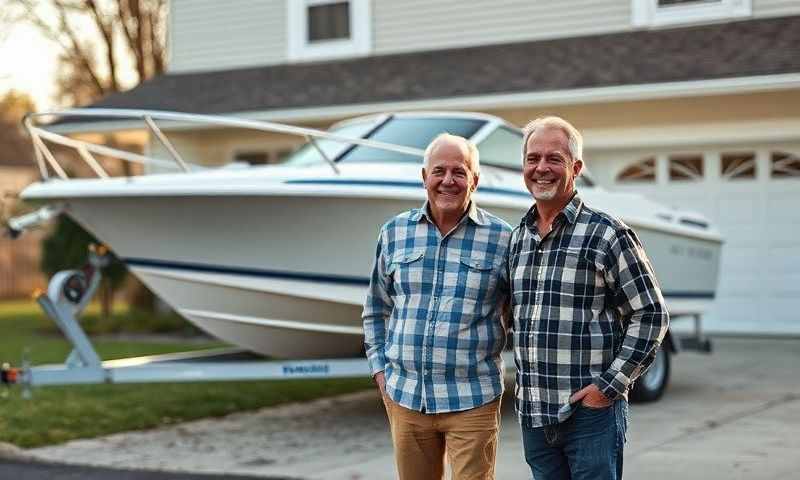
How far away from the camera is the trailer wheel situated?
31.6ft

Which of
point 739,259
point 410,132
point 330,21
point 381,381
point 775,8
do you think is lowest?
point 739,259

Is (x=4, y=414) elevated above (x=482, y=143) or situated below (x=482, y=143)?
below

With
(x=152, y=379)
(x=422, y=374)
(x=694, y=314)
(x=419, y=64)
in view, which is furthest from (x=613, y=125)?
(x=422, y=374)

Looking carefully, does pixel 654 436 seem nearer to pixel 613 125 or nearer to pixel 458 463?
pixel 458 463

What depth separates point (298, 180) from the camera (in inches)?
319

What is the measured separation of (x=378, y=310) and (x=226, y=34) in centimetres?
1416

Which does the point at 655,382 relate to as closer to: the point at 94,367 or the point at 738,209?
the point at 94,367

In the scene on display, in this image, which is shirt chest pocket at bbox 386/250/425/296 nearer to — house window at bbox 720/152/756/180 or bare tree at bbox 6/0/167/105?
house window at bbox 720/152/756/180

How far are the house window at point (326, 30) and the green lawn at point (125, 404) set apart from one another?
20.5 feet

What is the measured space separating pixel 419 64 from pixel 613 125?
283 centimetres

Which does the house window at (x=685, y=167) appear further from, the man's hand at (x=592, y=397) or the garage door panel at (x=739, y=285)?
the man's hand at (x=592, y=397)

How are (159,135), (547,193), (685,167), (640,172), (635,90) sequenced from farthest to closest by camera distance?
(640,172)
(685,167)
(635,90)
(159,135)
(547,193)

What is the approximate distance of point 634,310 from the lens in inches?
149

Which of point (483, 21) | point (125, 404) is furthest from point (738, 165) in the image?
point (125, 404)
